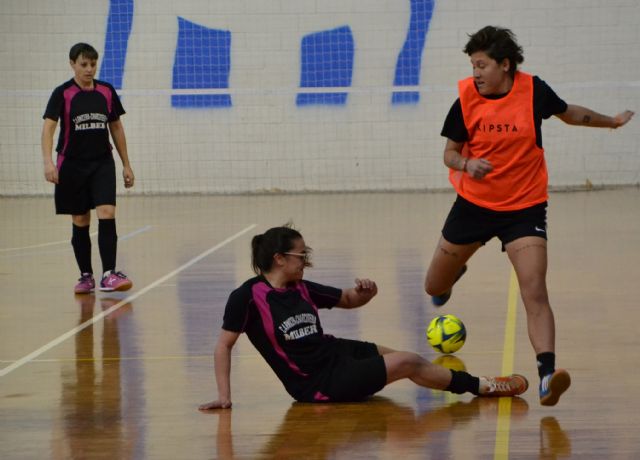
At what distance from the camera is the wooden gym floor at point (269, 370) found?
4610 millimetres

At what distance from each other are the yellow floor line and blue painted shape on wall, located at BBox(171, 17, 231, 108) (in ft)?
35.5

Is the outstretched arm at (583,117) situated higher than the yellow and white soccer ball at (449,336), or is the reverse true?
the outstretched arm at (583,117)

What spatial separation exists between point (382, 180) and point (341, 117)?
122cm

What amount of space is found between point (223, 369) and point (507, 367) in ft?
5.17

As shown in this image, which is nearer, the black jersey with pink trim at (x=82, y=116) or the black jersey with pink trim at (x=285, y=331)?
the black jersey with pink trim at (x=285, y=331)

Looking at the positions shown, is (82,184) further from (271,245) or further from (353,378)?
(353,378)

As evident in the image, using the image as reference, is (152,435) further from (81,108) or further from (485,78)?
(81,108)

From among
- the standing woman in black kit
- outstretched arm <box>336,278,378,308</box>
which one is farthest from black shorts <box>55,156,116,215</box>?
outstretched arm <box>336,278,378,308</box>

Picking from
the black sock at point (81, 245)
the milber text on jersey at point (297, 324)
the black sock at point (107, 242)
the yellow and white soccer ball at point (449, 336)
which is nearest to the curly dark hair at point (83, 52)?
the black sock at point (107, 242)

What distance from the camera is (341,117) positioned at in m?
19.3

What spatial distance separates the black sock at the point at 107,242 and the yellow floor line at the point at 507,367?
301 centimetres

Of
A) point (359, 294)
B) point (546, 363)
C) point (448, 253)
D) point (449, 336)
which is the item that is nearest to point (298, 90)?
point (449, 336)

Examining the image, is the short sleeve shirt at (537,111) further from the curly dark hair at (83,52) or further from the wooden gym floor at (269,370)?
the curly dark hair at (83,52)

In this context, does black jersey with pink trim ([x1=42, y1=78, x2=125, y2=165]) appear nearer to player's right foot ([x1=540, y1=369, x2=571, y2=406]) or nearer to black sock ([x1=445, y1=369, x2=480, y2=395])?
black sock ([x1=445, y1=369, x2=480, y2=395])
